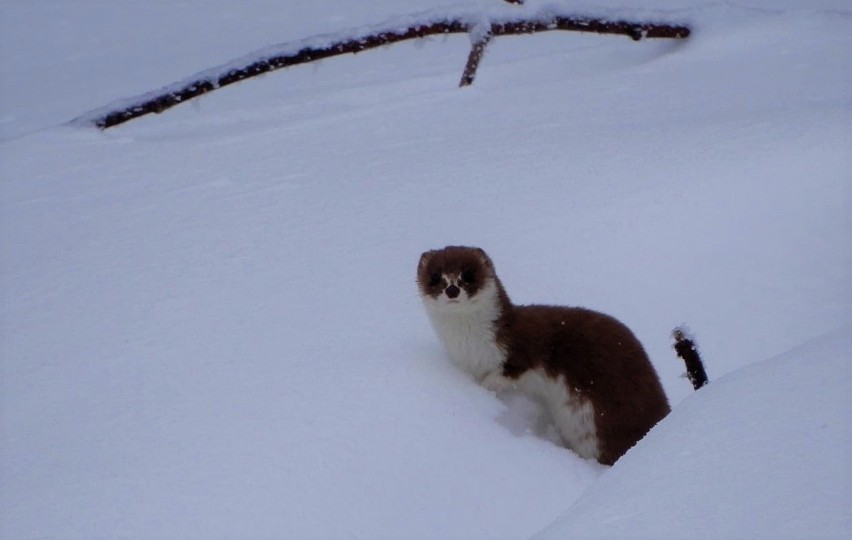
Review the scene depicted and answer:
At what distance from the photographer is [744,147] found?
4.56m

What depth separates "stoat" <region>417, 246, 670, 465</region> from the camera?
3482 millimetres

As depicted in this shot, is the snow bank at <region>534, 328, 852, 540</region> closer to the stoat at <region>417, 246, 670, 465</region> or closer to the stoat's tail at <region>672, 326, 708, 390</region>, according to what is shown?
the stoat's tail at <region>672, 326, 708, 390</region>

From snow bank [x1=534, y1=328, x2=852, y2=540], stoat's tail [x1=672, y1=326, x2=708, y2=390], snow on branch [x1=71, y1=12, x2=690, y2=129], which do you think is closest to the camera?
snow bank [x1=534, y1=328, x2=852, y2=540]

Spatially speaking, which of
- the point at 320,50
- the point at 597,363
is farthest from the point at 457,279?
the point at 320,50

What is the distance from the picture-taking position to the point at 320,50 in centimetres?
513

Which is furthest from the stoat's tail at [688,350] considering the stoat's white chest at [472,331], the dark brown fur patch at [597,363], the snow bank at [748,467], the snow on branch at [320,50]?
the snow on branch at [320,50]

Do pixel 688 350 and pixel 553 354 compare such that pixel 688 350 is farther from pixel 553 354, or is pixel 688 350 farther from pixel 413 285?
pixel 413 285

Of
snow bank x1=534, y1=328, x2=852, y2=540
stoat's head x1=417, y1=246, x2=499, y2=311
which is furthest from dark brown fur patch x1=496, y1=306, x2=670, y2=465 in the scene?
snow bank x1=534, y1=328, x2=852, y2=540

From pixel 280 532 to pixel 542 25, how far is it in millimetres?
3801

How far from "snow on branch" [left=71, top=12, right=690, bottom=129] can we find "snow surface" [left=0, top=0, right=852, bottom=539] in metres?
0.14

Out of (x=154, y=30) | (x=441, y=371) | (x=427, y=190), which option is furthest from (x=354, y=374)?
(x=154, y=30)

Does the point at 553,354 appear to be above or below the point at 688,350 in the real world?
below

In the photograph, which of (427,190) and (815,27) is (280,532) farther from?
(815,27)

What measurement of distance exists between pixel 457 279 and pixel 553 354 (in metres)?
0.42
